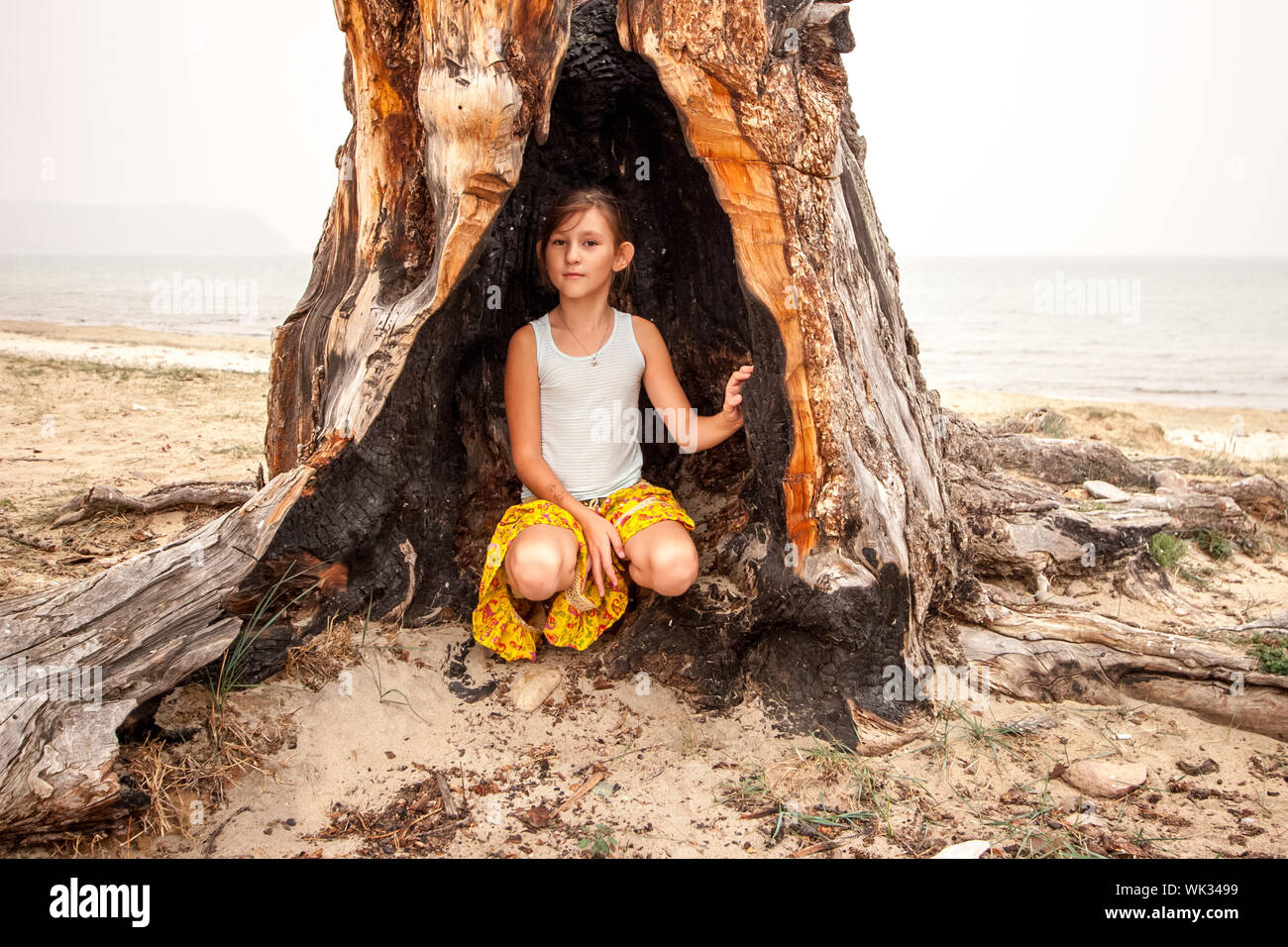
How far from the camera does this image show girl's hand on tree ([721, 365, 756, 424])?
10.1 ft

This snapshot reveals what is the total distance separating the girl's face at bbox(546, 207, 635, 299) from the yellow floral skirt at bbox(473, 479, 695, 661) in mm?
787

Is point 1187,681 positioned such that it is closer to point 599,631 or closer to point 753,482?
point 753,482

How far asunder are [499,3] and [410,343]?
3.54 feet

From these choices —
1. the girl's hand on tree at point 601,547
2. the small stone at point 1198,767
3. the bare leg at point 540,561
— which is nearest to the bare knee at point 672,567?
the girl's hand on tree at point 601,547

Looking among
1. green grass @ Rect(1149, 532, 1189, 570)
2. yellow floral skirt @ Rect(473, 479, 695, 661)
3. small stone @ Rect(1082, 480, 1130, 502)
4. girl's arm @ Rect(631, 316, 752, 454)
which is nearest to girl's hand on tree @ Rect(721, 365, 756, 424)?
girl's arm @ Rect(631, 316, 752, 454)

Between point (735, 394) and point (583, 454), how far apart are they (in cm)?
64

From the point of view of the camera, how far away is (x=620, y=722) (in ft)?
9.76

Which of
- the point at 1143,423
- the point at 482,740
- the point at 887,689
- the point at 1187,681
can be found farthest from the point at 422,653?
the point at 1143,423

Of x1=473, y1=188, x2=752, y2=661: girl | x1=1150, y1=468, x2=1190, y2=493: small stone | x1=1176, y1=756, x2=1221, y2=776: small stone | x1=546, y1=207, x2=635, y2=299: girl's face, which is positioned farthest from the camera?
x1=1150, y1=468, x2=1190, y2=493: small stone

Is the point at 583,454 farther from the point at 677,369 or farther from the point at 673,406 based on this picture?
the point at 677,369

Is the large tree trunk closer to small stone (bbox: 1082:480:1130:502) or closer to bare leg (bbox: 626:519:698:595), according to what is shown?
bare leg (bbox: 626:519:698:595)

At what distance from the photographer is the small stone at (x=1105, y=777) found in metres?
2.67

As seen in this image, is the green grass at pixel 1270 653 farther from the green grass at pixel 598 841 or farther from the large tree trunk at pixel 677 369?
the green grass at pixel 598 841

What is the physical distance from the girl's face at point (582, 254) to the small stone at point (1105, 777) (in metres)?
2.25
